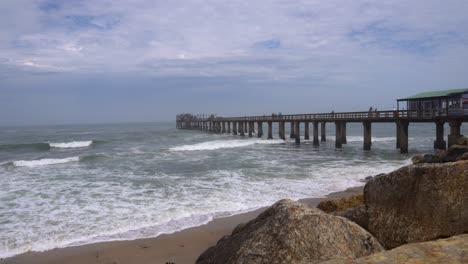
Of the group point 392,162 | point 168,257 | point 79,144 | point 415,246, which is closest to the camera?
point 415,246

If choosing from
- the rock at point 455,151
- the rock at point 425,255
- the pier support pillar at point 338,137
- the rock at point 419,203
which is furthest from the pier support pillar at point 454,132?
the rock at point 425,255

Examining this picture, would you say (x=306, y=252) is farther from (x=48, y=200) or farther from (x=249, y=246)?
(x=48, y=200)

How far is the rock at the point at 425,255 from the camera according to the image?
2.35 m

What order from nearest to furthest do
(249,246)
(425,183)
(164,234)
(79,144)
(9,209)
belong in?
(249,246)
(425,183)
(164,234)
(9,209)
(79,144)

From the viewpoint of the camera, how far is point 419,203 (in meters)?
3.93

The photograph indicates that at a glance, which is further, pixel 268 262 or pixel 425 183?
pixel 425 183

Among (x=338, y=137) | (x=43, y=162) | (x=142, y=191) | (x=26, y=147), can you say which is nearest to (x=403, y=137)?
(x=338, y=137)

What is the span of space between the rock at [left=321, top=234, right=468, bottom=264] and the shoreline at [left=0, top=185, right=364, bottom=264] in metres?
6.12

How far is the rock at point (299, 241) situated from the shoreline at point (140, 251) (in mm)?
5015

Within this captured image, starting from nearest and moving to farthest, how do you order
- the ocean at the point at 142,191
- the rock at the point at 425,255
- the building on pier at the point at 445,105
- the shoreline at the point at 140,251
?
1. the rock at the point at 425,255
2. the shoreline at the point at 140,251
3. the ocean at the point at 142,191
4. the building on pier at the point at 445,105

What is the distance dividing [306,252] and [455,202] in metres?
1.71

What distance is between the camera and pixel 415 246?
256 cm

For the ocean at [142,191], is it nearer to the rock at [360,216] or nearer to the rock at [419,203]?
the rock at [360,216]

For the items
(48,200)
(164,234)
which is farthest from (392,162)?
(48,200)
